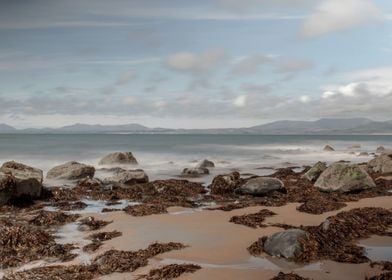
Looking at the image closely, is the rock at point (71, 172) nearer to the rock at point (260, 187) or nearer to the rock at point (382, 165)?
the rock at point (260, 187)

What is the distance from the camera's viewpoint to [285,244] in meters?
7.11

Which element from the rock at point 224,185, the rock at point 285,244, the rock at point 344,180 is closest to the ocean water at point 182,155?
the rock at point 224,185

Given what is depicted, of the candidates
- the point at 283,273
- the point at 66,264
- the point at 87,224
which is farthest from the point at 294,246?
the point at 87,224

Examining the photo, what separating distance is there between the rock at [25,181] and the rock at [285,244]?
8.32 metres

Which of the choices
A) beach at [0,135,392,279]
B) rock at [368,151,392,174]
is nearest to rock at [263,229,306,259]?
Answer: beach at [0,135,392,279]

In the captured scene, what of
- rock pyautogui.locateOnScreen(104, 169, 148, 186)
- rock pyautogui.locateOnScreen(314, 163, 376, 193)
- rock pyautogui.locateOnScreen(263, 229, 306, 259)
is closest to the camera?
rock pyautogui.locateOnScreen(263, 229, 306, 259)

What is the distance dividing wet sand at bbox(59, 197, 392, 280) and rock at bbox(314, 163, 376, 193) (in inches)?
61.4

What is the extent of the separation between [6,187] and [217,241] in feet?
23.7

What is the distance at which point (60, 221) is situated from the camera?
10148mm

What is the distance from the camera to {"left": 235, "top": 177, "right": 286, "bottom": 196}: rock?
1387 centimetres

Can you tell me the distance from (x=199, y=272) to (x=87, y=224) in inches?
166

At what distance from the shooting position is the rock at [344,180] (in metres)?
14.2

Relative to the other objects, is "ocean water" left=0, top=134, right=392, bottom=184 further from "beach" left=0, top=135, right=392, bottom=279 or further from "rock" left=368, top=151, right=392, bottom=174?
"beach" left=0, top=135, right=392, bottom=279

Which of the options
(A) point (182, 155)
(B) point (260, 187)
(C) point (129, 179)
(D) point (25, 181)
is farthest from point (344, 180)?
(A) point (182, 155)
